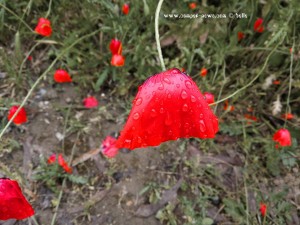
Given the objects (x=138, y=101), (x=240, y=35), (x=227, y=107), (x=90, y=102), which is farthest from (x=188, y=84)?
(x=240, y=35)

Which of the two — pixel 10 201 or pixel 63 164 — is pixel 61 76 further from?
pixel 10 201

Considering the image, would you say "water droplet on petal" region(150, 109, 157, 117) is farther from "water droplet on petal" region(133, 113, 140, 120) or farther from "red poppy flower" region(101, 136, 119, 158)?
"red poppy flower" region(101, 136, 119, 158)

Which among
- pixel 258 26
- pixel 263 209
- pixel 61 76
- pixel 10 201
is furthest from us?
pixel 258 26

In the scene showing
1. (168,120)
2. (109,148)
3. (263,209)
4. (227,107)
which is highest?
(168,120)

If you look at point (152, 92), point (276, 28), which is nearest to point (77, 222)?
point (152, 92)

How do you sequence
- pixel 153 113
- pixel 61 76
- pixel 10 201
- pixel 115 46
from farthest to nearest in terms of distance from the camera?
1. pixel 61 76
2. pixel 115 46
3. pixel 10 201
4. pixel 153 113

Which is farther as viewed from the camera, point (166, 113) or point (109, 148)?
point (109, 148)

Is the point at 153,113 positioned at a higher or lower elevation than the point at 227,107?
higher
